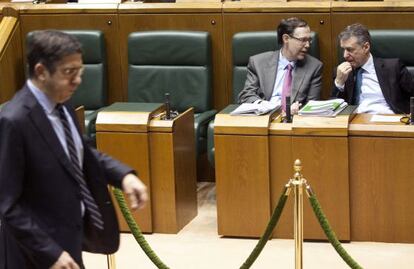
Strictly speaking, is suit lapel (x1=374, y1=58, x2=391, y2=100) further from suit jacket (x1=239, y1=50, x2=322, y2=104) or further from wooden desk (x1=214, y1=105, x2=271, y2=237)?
wooden desk (x1=214, y1=105, x2=271, y2=237)

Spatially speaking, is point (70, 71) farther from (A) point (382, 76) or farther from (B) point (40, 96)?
(A) point (382, 76)

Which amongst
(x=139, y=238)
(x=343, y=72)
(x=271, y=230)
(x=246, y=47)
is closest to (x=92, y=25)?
(x=246, y=47)

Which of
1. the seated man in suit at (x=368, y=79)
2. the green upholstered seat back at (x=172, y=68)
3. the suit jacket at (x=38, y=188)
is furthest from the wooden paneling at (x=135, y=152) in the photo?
the suit jacket at (x=38, y=188)

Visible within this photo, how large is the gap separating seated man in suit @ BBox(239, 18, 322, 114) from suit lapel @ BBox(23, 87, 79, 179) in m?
2.83

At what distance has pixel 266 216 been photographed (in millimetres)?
5316

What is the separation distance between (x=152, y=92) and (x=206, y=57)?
42 cm

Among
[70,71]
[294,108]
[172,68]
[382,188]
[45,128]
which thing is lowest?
[382,188]

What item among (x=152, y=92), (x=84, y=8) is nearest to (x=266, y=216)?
(x=152, y=92)

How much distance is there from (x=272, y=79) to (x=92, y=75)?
49.3 inches

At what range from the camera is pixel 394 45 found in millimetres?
5852

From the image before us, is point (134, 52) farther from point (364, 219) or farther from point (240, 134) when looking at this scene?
point (364, 219)

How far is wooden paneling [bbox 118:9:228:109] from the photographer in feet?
20.7

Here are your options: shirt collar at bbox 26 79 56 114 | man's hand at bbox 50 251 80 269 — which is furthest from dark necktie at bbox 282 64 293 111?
man's hand at bbox 50 251 80 269

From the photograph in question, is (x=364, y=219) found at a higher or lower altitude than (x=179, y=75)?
lower
